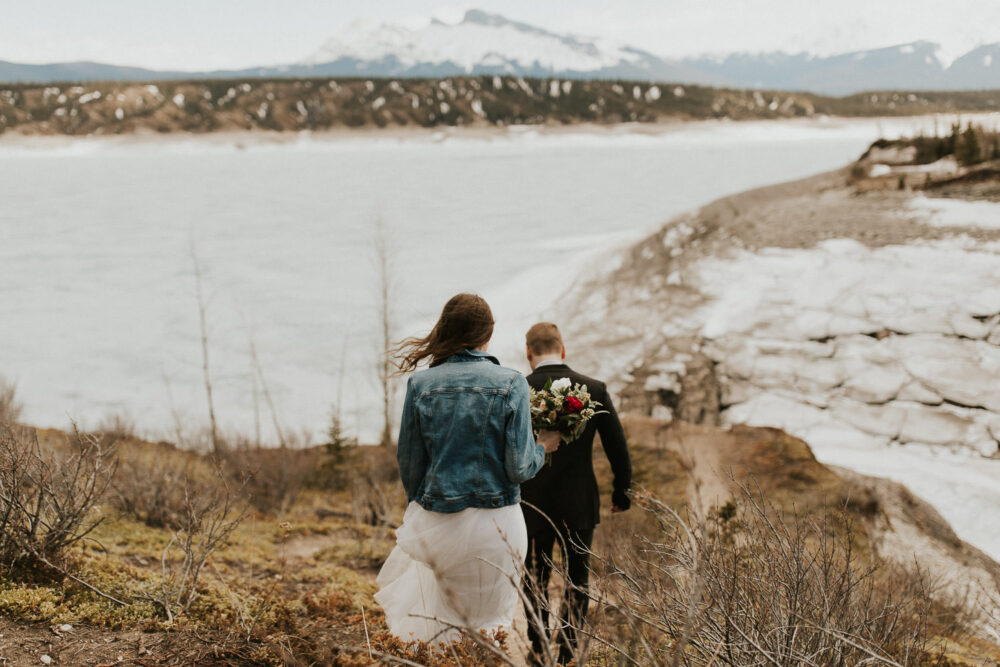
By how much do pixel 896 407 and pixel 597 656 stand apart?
7.09 metres

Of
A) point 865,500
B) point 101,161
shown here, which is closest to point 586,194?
point 865,500

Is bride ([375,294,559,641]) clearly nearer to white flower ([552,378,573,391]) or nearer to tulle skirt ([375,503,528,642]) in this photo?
tulle skirt ([375,503,528,642])

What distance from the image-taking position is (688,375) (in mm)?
9672

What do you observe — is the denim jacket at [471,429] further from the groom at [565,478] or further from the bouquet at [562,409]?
the groom at [565,478]

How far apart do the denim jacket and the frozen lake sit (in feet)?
1.71

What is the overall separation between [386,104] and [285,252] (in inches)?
2274

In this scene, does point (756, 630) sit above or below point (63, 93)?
below

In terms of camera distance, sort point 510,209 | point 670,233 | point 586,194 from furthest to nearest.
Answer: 1. point 586,194
2. point 510,209
3. point 670,233

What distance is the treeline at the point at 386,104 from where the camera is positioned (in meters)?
75.1

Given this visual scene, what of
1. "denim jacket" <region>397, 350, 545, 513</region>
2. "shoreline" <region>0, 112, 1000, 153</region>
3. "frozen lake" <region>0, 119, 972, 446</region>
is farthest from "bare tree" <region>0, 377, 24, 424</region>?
"shoreline" <region>0, 112, 1000, 153</region>

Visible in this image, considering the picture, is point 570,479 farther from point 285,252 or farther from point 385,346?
point 285,252

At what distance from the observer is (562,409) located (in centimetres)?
294

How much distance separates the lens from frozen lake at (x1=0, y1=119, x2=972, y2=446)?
1758 centimetres

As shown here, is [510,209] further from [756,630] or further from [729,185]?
[756,630]
